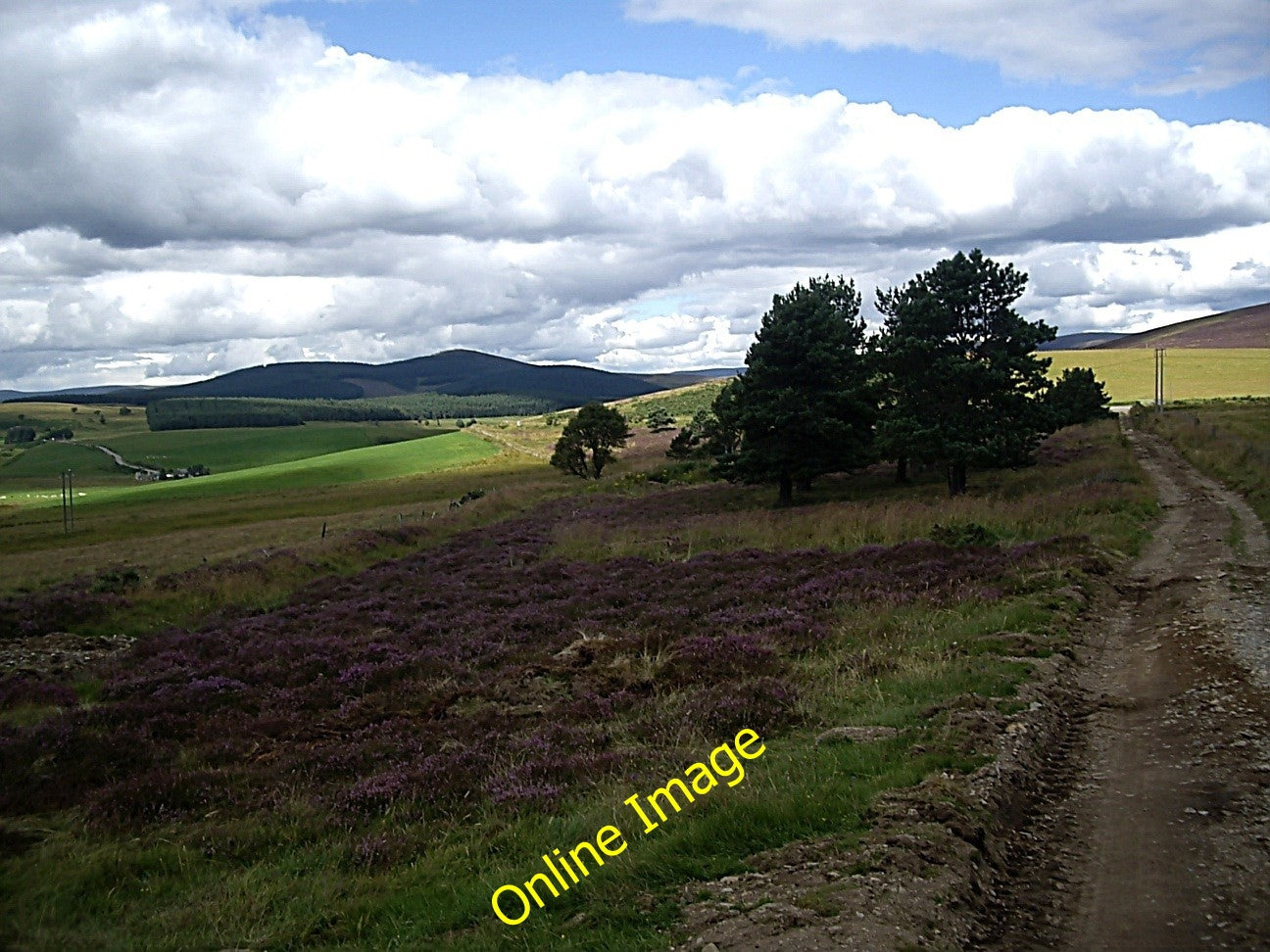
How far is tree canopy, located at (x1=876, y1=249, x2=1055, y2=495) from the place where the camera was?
116 ft

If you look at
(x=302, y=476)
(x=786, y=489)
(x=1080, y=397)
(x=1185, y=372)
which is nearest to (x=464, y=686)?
(x=786, y=489)

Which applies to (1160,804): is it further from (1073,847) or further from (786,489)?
(786,489)

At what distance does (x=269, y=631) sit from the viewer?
2094cm

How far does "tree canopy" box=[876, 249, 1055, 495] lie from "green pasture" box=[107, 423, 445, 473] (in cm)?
13155

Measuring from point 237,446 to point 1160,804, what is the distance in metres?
185

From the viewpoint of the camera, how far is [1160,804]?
730cm

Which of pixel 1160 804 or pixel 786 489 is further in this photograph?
pixel 786 489

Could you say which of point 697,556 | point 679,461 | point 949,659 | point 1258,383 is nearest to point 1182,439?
point 679,461

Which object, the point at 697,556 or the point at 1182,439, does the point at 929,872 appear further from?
the point at 1182,439

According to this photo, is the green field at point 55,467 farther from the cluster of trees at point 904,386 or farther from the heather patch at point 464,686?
the heather patch at point 464,686

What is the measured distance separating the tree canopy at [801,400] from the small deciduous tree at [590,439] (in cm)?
2822

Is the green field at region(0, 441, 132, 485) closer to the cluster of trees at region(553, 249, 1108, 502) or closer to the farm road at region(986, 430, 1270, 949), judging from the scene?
the cluster of trees at region(553, 249, 1108, 502)

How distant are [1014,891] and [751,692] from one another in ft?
17.9

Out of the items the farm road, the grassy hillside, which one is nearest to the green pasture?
the grassy hillside
